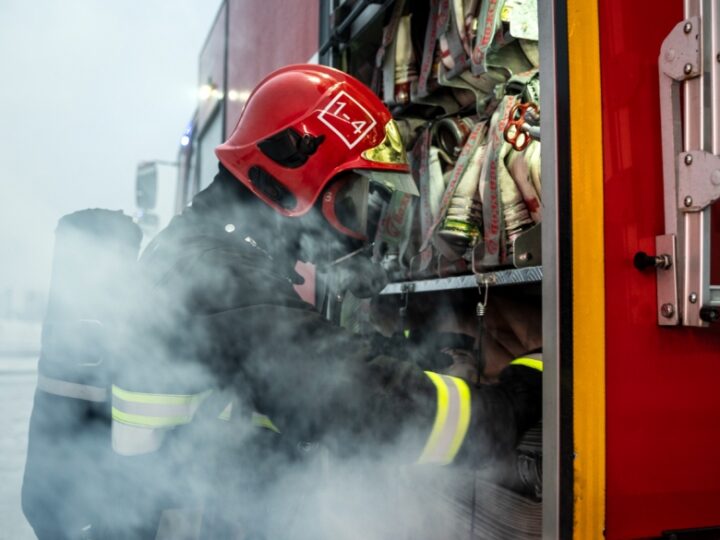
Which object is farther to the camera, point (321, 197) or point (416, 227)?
point (416, 227)

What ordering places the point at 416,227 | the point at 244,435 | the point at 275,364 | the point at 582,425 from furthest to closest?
1. the point at 416,227
2. the point at 244,435
3. the point at 275,364
4. the point at 582,425

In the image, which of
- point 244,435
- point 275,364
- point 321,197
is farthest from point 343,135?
point 244,435

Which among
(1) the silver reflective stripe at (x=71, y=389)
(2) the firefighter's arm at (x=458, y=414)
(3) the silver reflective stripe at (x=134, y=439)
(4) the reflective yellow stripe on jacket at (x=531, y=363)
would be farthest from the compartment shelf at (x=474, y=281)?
(1) the silver reflective stripe at (x=71, y=389)

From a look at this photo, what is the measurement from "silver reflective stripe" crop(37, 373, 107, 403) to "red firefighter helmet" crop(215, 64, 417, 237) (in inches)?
26.9

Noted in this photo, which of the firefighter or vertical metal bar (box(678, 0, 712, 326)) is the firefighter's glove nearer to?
the firefighter

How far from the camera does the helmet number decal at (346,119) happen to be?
Answer: 1.60 m

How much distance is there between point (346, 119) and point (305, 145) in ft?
0.48

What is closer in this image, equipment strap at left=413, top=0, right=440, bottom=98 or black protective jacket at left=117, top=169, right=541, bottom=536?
black protective jacket at left=117, top=169, right=541, bottom=536

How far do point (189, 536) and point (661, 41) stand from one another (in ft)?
5.65

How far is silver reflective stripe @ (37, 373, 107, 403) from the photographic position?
59.1 inches

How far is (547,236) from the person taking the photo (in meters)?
1.02

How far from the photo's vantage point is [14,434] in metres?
3.67

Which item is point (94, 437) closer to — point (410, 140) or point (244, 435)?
point (244, 435)

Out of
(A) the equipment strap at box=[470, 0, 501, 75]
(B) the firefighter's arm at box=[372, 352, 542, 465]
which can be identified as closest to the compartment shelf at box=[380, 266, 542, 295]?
(B) the firefighter's arm at box=[372, 352, 542, 465]
